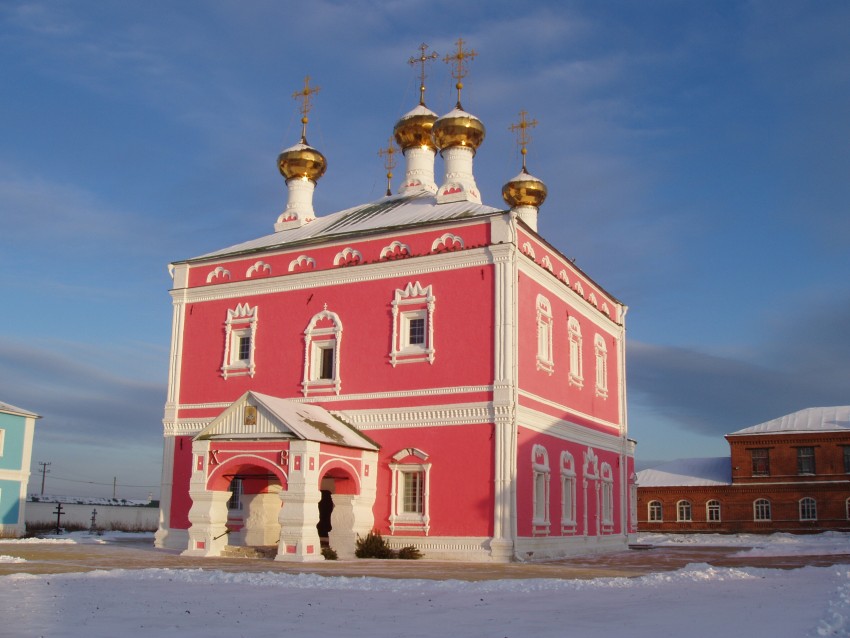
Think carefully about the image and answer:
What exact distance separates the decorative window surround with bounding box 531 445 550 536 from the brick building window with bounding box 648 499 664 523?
64.9 feet

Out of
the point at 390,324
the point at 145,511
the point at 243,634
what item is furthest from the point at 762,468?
the point at 145,511

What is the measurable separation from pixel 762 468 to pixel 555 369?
19.5 metres

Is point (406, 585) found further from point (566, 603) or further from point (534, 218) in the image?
point (534, 218)

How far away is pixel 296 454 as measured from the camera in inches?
615

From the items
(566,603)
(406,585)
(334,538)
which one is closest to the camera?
(566,603)

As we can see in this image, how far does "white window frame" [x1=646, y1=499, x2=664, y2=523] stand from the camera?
36.1 meters

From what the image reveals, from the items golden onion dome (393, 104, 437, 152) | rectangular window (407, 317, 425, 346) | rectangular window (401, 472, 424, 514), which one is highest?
golden onion dome (393, 104, 437, 152)

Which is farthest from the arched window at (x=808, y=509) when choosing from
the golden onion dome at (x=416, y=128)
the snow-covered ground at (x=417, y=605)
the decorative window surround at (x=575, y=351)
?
the snow-covered ground at (x=417, y=605)

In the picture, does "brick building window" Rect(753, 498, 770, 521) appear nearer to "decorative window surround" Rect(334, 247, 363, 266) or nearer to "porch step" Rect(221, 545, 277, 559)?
"decorative window surround" Rect(334, 247, 363, 266)

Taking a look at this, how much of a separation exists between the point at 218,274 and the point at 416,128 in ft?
20.9

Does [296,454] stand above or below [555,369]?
below

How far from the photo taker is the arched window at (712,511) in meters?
35.1

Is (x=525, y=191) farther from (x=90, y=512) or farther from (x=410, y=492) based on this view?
(x=90, y=512)

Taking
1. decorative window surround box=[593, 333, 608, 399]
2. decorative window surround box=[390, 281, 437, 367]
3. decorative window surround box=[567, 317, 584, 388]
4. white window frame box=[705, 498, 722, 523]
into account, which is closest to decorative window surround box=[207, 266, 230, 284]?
decorative window surround box=[390, 281, 437, 367]
